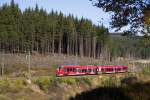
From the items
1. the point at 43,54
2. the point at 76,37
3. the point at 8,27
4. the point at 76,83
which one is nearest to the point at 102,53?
the point at 76,37

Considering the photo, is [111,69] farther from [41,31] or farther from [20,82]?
[41,31]

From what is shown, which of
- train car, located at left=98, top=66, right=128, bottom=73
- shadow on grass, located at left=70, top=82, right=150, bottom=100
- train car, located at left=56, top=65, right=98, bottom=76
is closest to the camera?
shadow on grass, located at left=70, top=82, right=150, bottom=100

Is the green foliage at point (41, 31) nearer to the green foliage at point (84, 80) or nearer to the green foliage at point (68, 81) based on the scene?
the green foliage at point (84, 80)

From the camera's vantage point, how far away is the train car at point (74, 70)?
67.1 m

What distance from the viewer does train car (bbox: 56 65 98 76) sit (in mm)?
67125

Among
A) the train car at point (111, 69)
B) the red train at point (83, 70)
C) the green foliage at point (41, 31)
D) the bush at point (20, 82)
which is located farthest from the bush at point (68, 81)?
the green foliage at point (41, 31)

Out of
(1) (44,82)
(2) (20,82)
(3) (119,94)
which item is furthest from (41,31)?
(3) (119,94)

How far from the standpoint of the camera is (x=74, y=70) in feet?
228

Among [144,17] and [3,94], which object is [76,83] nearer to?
[3,94]

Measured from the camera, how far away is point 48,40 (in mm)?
135125

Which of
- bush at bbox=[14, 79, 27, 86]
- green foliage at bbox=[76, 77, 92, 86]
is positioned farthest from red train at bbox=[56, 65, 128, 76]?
bush at bbox=[14, 79, 27, 86]

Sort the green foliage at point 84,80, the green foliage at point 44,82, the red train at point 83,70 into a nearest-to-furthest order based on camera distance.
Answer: the green foliage at point 44,82
the green foliage at point 84,80
the red train at point 83,70

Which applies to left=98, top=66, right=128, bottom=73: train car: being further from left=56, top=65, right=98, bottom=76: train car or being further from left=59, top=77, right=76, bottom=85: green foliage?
left=59, top=77, right=76, bottom=85: green foliage

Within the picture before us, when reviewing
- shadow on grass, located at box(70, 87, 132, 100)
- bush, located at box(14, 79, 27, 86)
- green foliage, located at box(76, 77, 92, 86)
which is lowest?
A: green foliage, located at box(76, 77, 92, 86)
